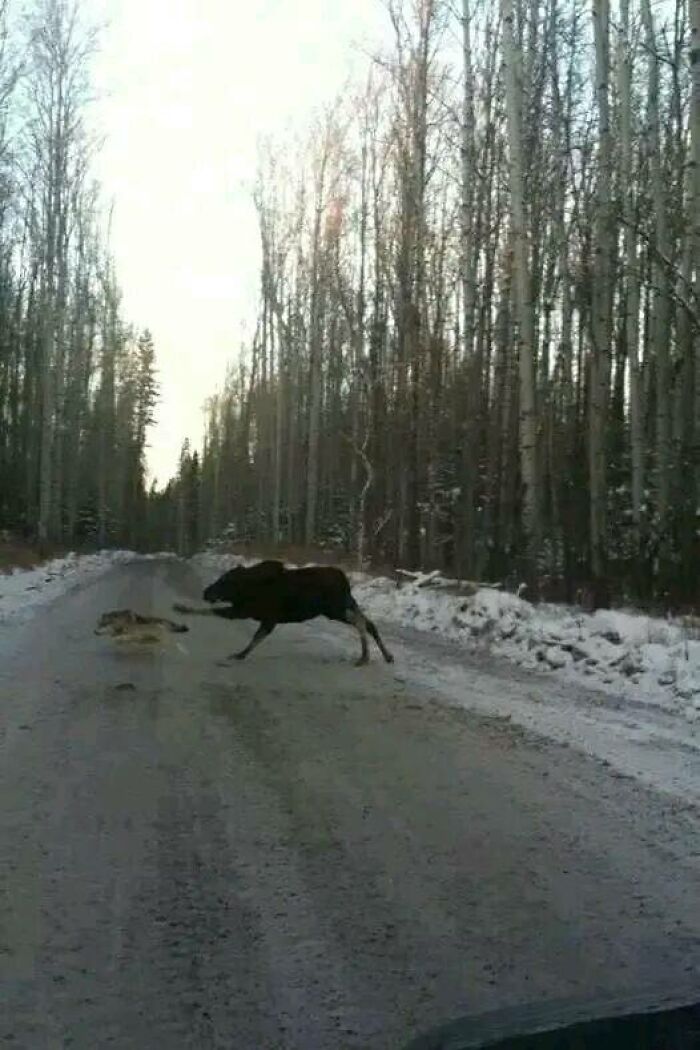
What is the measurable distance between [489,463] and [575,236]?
5688 millimetres

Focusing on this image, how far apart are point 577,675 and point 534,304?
14196mm

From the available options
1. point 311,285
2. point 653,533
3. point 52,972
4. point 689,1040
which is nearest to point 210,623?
point 653,533

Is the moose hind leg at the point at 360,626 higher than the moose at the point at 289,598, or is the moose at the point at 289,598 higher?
the moose at the point at 289,598

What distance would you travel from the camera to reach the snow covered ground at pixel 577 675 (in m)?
7.05

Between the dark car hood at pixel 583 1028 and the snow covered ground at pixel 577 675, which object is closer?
the dark car hood at pixel 583 1028

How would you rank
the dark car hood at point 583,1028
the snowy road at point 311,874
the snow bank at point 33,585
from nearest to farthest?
1. the dark car hood at point 583,1028
2. the snowy road at point 311,874
3. the snow bank at point 33,585

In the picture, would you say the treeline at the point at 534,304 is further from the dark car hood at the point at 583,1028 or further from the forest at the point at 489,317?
the dark car hood at the point at 583,1028

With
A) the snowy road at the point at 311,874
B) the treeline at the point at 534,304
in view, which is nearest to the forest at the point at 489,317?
the treeline at the point at 534,304

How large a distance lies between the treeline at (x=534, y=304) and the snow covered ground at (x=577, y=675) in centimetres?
171

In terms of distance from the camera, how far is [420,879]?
436 cm

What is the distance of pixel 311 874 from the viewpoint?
4.40 metres

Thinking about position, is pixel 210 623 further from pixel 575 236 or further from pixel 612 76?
pixel 612 76

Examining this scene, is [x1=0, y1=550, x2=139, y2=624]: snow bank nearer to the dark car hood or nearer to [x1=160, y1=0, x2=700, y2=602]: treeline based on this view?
[x1=160, y1=0, x2=700, y2=602]: treeline

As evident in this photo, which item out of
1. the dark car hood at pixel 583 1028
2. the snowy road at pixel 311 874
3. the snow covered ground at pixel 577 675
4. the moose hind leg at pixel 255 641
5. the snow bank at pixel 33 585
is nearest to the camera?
the dark car hood at pixel 583 1028
